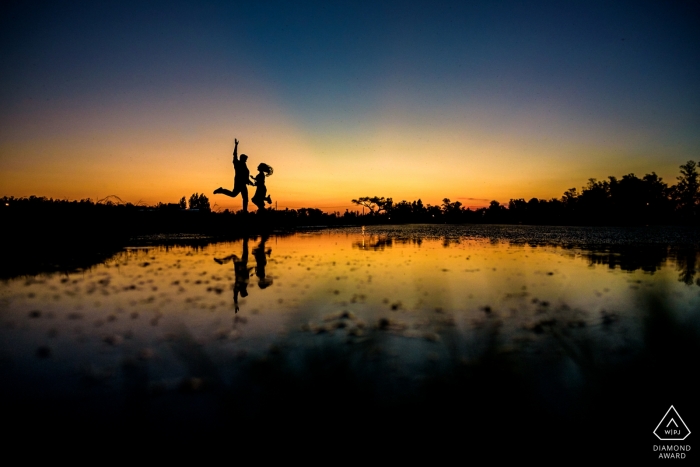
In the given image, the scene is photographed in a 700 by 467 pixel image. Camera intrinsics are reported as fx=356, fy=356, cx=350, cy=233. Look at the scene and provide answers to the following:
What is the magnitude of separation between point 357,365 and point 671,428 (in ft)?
8.77

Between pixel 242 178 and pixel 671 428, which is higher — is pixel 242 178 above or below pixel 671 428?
above

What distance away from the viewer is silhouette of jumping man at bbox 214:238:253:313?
752 cm

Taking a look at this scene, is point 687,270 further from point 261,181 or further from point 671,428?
point 261,181

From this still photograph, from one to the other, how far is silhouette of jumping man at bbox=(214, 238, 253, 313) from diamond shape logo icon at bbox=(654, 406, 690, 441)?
5553mm

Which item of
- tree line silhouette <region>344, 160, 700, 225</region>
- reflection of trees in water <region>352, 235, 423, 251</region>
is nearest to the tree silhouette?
tree line silhouette <region>344, 160, 700, 225</region>

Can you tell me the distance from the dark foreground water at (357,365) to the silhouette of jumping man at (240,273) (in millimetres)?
175

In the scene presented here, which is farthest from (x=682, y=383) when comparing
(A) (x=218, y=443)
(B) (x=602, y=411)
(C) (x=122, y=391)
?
(C) (x=122, y=391)

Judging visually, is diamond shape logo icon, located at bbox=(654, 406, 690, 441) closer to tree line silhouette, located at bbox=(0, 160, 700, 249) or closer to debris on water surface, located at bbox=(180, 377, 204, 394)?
debris on water surface, located at bbox=(180, 377, 204, 394)

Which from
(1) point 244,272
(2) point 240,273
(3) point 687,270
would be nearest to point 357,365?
(2) point 240,273

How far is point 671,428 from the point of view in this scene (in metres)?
2.79

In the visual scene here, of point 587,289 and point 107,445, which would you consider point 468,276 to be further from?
point 107,445

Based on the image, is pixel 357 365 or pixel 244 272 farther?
pixel 244 272

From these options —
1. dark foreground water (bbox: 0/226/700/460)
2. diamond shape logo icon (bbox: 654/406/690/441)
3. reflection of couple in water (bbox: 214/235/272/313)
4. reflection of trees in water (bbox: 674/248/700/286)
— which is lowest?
diamond shape logo icon (bbox: 654/406/690/441)

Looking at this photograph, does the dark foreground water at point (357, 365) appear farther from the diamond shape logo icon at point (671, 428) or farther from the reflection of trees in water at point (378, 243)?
the reflection of trees in water at point (378, 243)
